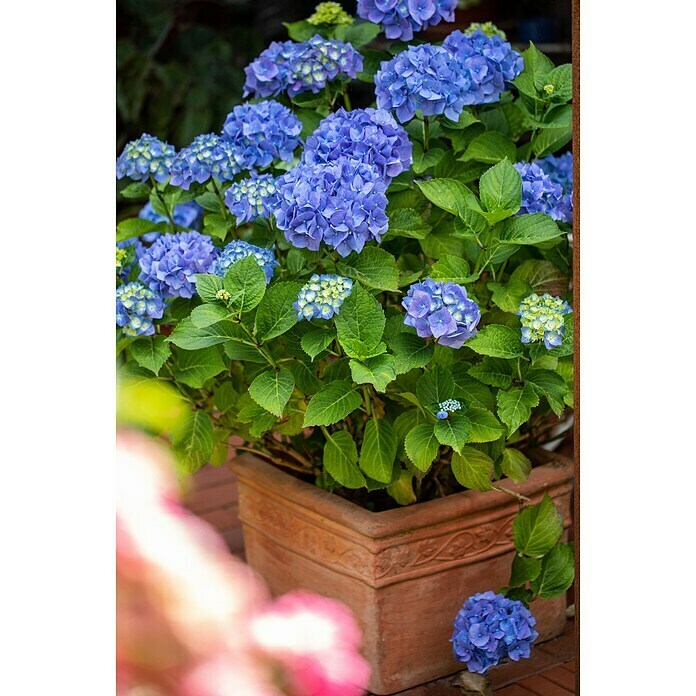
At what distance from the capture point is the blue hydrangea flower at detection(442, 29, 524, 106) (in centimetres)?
Result: 142

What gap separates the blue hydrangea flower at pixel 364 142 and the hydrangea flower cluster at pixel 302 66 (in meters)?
0.19

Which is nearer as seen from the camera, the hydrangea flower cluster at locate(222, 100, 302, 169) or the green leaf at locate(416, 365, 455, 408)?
the green leaf at locate(416, 365, 455, 408)

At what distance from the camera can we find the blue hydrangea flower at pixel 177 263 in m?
1.38

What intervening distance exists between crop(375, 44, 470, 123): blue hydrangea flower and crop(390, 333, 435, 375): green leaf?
324 mm

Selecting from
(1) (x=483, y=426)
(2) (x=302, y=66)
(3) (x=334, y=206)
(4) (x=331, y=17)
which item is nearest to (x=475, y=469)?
(1) (x=483, y=426)

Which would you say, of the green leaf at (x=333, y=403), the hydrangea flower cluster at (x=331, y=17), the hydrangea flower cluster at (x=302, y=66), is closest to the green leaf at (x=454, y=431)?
the green leaf at (x=333, y=403)

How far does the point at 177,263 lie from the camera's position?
1384 mm

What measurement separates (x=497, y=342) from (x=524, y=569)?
0.33 m

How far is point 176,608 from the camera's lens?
89 cm

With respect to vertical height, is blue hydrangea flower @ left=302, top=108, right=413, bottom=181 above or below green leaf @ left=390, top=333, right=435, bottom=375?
above

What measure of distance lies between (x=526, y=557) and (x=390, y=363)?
14.5 inches

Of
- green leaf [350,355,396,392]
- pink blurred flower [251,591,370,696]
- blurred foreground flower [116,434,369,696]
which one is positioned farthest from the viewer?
green leaf [350,355,396,392]

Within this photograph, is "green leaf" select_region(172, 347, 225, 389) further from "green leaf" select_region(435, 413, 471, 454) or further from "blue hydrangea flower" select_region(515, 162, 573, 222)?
"blue hydrangea flower" select_region(515, 162, 573, 222)

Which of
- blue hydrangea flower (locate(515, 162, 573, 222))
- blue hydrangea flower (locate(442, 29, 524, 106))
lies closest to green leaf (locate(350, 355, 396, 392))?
blue hydrangea flower (locate(515, 162, 573, 222))
